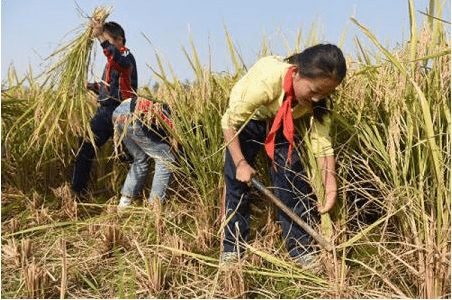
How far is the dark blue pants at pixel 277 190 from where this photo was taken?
1.92m

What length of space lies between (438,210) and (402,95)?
438 mm

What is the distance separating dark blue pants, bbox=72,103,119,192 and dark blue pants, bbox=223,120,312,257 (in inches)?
39.8

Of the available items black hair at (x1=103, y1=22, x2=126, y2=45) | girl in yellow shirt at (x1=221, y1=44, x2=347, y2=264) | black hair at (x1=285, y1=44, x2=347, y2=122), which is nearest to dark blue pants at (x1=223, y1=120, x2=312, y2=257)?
girl in yellow shirt at (x1=221, y1=44, x2=347, y2=264)

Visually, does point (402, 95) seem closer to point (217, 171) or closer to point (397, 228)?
point (397, 228)

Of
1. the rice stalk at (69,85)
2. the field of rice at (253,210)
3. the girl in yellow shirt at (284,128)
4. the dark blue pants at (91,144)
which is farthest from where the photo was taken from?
the dark blue pants at (91,144)

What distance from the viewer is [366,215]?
2.08 meters

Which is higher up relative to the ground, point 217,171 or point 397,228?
point 217,171

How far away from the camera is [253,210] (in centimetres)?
237

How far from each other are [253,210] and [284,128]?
0.65 metres

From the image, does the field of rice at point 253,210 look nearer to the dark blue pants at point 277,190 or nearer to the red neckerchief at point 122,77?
the dark blue pants at point 277,190

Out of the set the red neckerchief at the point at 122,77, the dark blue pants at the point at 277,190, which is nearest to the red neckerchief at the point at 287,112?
the dark blue pants at the point at 277,190

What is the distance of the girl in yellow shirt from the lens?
1.75 meters

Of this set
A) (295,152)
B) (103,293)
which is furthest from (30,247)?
(295,152)

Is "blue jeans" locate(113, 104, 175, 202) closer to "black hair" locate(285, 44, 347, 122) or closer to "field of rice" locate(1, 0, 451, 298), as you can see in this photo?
"field of rice" locate(1, 0, 451, 298)
